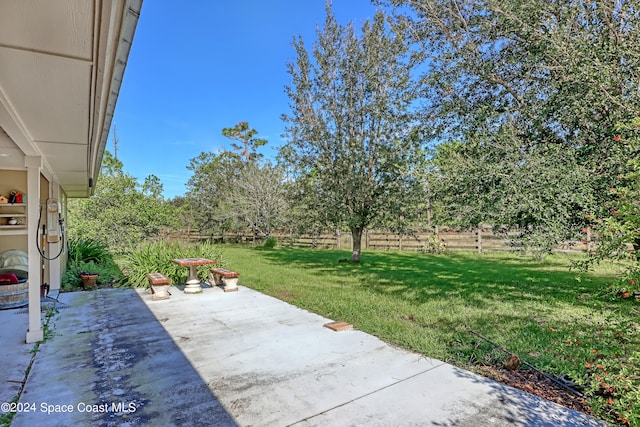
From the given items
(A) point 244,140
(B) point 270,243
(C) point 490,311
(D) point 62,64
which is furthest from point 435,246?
(A) point 244,140

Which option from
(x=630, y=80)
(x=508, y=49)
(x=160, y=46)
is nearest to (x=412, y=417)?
(x=630, y=80)

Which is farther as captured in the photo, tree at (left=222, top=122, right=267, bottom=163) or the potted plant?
tree at (left=222, top=122, right=267, bottom=163)

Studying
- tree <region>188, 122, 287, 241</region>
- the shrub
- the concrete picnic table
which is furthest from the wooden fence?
the concrete picnic table

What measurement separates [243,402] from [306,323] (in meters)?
1.94

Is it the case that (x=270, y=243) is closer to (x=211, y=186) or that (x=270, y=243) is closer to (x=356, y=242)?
(x=356, y=242)

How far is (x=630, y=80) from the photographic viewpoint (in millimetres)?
3857

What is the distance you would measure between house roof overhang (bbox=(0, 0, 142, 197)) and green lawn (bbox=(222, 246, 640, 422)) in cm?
281

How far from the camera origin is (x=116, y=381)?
2.71m

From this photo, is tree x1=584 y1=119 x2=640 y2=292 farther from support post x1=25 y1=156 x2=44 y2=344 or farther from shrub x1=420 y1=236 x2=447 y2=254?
shrub x1=420 y1=236 x2=447 y2=254

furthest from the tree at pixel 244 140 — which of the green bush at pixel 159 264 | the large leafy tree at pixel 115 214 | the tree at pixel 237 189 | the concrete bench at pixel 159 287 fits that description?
the concrete bench at pixel 159 287

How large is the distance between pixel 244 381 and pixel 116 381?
1023 mm

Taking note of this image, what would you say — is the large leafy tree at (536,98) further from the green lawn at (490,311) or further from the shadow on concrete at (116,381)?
the shadow on concrete at (116,381)

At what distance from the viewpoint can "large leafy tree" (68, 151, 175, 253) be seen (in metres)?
9.89

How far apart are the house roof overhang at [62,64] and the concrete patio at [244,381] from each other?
2.07 meters
